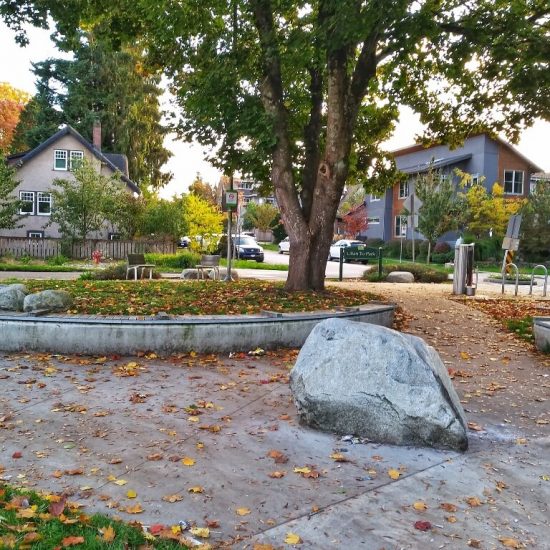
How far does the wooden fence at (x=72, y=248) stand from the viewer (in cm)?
3048

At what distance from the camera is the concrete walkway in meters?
3.34

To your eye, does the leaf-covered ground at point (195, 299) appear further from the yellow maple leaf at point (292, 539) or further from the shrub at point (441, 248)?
the shrub at point (441, 248)

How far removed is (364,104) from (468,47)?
167 inches

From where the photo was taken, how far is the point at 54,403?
215 inches

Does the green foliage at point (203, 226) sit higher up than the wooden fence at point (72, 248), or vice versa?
the green foliage at point (203, 226)

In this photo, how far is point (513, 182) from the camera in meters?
43.4

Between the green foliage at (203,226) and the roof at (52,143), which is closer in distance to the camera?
the green foliage at (203,226)

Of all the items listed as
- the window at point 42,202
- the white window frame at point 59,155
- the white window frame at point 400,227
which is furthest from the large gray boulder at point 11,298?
the white window frame at point 400,227

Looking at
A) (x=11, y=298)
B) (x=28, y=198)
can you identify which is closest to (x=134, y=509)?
(x=11, y=298)

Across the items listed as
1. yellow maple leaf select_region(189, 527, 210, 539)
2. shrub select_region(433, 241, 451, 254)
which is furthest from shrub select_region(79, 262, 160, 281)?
shrub select_region(433, 241, 451, 254)

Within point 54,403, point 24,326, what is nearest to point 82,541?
Result: point 54,403

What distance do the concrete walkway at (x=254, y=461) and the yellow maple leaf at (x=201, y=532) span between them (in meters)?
0.04

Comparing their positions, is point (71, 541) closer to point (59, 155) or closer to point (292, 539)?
point (292, 539)

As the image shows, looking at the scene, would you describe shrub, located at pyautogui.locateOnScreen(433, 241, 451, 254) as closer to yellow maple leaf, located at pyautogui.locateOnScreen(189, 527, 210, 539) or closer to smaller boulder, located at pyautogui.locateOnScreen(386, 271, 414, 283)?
smaller boulder, located at pyautogui.locateOnScreen(386, 271, 414, 283)
